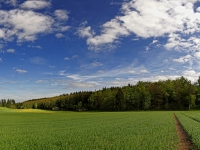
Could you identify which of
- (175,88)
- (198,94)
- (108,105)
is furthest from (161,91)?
(108,105)

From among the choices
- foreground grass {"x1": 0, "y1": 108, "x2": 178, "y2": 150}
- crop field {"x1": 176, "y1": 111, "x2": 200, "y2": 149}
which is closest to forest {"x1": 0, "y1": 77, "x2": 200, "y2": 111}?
crop field {"x1": 176, "y1": 111, "x2": 200, "y2": 149}

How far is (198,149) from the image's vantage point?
56.2ft

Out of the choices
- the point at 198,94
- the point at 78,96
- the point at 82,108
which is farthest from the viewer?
the point at 78,96

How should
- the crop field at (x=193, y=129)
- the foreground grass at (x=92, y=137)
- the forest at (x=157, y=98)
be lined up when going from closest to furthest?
the foreground grass at (x=92, y=137)
the crop field at (x=193, y=129)
the forest at (x=157, y=98)

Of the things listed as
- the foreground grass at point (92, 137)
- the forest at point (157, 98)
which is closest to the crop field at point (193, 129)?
the foreground grass at point (92, 137)

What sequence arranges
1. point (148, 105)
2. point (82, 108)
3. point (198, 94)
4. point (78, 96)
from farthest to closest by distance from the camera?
point (78, 96) < point (82, 108) < point (148, 105) < point (198, 94)

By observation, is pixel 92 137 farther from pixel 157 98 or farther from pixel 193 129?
pixel 157 98

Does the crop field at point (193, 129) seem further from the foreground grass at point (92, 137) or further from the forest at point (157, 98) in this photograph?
the forest at point (157, 98)

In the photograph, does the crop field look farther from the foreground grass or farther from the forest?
the forest

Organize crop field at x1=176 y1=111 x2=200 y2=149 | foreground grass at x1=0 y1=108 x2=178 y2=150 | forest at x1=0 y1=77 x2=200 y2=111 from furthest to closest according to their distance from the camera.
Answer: forest at x1=0 y1=77 x2=200 y2=111, crop field at x1=176 y1=111 x2=200 y2=149, foreground grass at x1=0 y1=108 x2=178 y2=150

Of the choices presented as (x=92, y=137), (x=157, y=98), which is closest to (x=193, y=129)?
(x=92, y=137)

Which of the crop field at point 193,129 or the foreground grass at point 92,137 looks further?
the crop field at point 193,129

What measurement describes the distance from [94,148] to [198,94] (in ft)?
357

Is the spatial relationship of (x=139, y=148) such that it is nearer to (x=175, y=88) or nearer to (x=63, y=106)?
(x=175, y=88)
